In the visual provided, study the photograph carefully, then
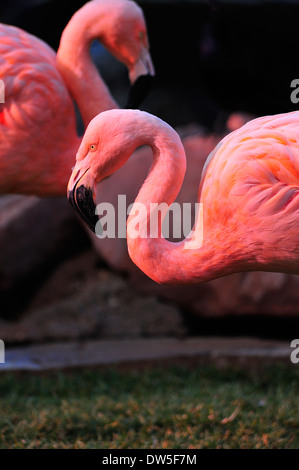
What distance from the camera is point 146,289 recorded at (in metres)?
4.54

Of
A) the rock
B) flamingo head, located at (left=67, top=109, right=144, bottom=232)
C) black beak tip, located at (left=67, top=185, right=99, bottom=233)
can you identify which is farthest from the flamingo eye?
the rock

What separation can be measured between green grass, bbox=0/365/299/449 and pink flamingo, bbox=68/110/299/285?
1065 millimetres

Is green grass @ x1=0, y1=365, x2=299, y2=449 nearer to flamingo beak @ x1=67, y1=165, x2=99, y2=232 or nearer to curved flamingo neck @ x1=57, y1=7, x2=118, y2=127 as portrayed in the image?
flamingo beak @ x1=67, y1=165, x2=99, y2=232

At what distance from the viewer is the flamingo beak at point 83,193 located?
79.7 inches

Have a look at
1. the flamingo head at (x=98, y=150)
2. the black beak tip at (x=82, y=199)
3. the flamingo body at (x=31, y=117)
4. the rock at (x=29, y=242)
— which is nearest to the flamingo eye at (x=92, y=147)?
the flamingo head at (x=98, y=150)

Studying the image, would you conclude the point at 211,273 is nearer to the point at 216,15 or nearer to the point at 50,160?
the point at 50,160

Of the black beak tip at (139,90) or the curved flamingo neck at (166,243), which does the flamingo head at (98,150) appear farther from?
the black beak tip at (139,90)

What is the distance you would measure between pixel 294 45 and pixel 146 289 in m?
2.07

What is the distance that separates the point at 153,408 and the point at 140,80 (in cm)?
163

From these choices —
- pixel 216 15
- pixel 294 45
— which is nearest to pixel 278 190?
pixel 216 15

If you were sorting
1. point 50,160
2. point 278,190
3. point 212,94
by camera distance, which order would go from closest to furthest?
1. point 278,190
2. point 50,160
3. point 212,94

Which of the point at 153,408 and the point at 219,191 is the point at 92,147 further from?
the point at 153,408

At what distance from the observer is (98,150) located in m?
2.03
